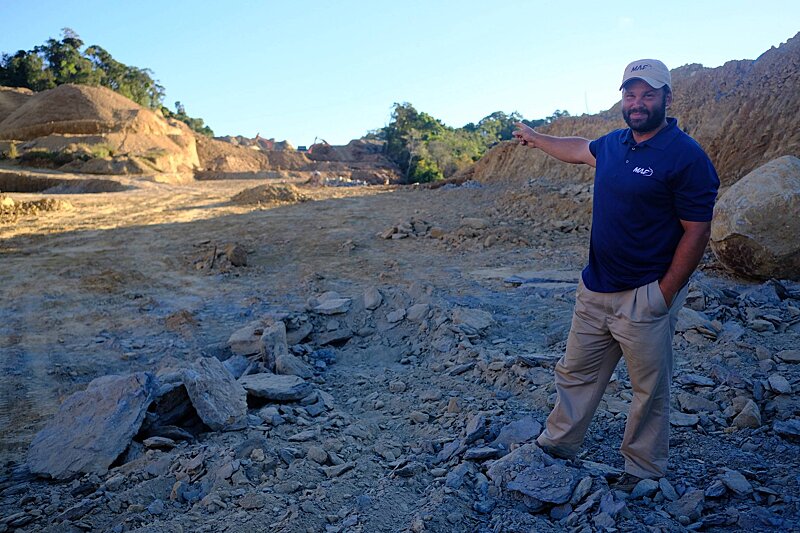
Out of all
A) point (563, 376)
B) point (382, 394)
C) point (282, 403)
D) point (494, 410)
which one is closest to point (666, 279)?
point (563, 376)

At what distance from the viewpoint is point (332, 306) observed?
18.1 ft

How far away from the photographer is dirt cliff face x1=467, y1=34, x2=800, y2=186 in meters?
8.59

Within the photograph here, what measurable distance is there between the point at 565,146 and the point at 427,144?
3081cm

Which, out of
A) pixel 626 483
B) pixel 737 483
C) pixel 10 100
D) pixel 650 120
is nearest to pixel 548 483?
pixel 626 483

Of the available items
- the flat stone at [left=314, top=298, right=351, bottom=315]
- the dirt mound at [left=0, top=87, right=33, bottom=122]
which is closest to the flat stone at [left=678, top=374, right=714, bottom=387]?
the flat stone at [left=314, top=298, right=351, bottom=315]

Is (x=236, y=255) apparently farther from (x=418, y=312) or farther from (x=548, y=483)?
(x=548, y=483)

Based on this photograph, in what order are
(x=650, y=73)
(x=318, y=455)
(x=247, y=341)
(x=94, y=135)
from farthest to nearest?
(x=94, y=135) < (x=247, y=341) < (x=318, y=455) < (x=650, y=73)

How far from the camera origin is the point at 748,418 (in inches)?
119

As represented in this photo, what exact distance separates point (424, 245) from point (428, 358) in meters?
4.95

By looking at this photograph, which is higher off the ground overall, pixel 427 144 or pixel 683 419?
pixel 427 144

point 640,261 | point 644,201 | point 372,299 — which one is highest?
point 644,201

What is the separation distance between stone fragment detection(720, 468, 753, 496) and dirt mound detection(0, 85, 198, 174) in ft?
70.0

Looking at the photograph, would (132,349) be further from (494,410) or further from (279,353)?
(494,410)

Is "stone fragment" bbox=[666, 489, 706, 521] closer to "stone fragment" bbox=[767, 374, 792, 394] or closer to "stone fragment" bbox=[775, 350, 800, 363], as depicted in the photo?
"stone fragment" bbox=[767, 374, 792, 394]
